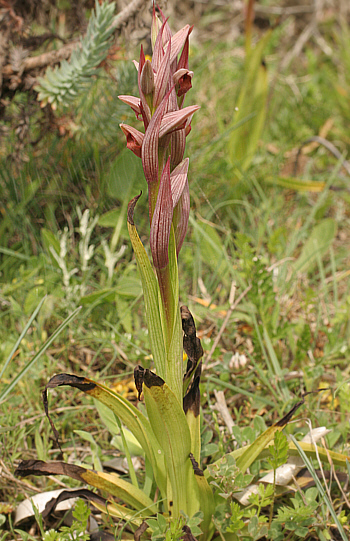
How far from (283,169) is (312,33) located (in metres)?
2.39

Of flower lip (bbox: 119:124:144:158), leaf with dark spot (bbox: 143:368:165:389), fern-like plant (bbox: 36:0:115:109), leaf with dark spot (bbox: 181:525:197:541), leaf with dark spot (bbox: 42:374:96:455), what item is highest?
fern-like plant (bbox: 36:0:115:109)

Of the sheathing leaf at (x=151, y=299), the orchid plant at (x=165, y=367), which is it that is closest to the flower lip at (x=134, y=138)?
the orchid plant at (x=165, y=367)

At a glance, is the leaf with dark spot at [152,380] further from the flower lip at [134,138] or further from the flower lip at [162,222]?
the flower lip at [134,138]

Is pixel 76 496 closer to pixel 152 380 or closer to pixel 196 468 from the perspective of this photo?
pixel 196 468

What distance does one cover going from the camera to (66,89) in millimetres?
1692

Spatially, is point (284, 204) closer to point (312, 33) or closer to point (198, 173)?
point (198, 173)

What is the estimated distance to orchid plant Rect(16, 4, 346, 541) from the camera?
2.50ft

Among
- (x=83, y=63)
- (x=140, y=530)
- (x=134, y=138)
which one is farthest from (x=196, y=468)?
(x=83, y=63)

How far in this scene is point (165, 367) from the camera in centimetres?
90

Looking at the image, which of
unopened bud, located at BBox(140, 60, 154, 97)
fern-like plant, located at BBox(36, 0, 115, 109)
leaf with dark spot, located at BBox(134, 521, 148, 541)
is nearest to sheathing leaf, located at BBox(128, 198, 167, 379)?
unopened bud, located at BBox(140, 60, 154, 97)

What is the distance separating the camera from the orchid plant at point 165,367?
76 cm

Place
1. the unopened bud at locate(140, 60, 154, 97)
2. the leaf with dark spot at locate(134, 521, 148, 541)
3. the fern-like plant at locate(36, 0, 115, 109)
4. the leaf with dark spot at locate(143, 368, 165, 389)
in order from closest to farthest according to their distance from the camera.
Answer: the unopened bud at locate(140, 60, 154, 97) → the leaf with dark spot at locate(143, 368, 165, 389) → the leaf with dark spot at locate(134, 521, 148, 541) → the fern-like plant at locate(36, 0, 115, 109)

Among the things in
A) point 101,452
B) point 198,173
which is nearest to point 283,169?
point 198,173

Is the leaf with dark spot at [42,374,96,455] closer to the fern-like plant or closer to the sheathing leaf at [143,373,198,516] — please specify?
the sheathing leaf at [143,373,198,516]
